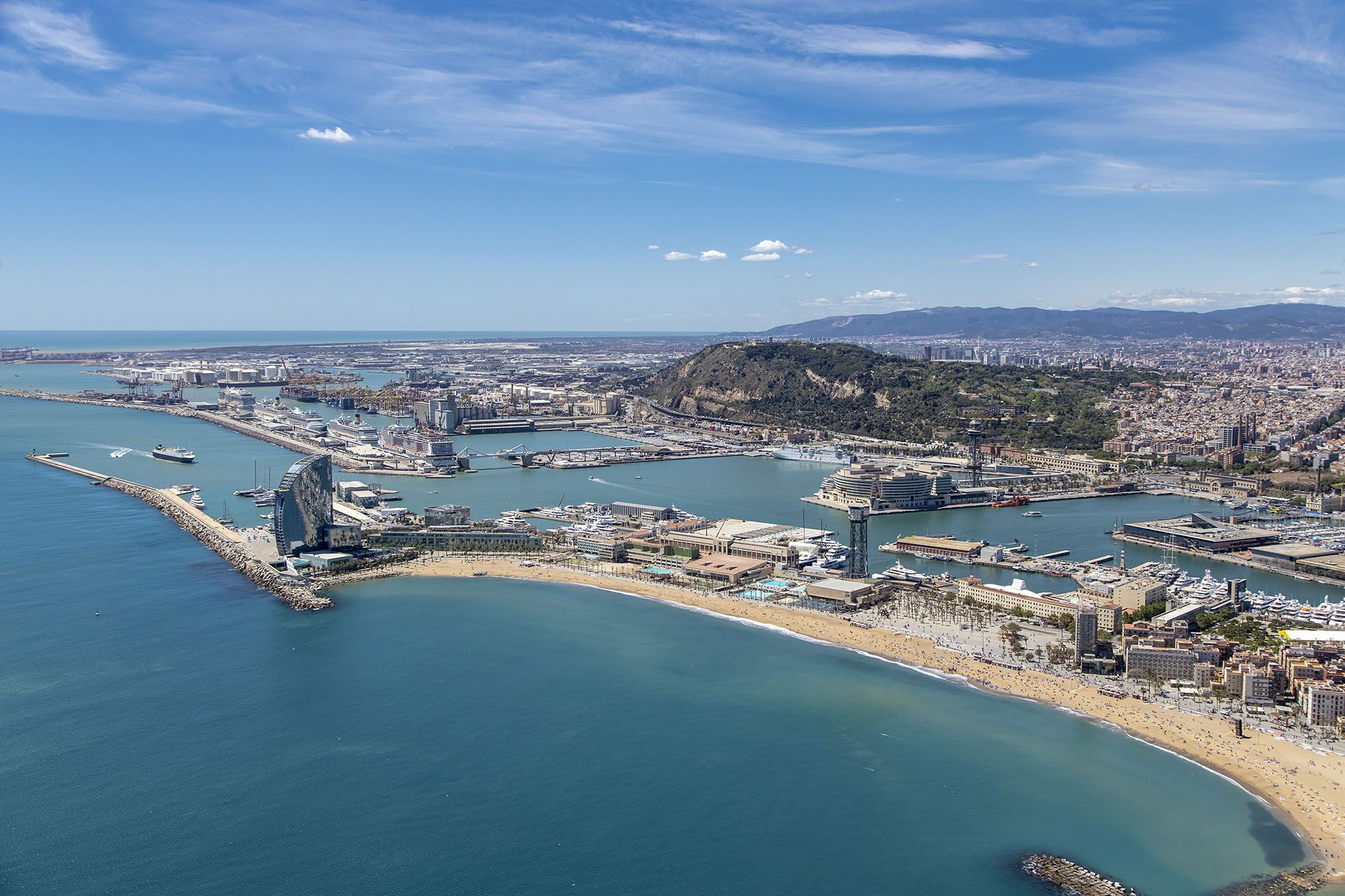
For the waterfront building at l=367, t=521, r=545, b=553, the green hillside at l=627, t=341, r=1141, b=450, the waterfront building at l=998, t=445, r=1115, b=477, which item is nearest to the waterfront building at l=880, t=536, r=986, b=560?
the waterfront building at l=367, t=521, r=545, b=553

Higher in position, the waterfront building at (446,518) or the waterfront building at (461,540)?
the waterfront building at (446,518)

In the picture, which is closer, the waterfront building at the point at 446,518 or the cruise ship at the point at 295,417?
the waterfront building at the point at 446,518

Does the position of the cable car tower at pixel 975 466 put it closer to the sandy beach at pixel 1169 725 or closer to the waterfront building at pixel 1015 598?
the waterfront building at pixel 1015 598

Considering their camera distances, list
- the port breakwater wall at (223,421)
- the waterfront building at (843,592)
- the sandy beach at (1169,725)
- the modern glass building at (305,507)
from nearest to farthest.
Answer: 1. the sandy beach at (1169,725)
2. the waterfront building at (843,592)
3. the modern glass building at (305,507)
4. the port breakwater wall at (223,421)

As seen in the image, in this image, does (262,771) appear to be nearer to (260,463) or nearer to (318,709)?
(318,709)

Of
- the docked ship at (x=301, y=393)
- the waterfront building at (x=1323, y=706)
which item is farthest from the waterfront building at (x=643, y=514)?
the docked ship at (x=301, y=393)

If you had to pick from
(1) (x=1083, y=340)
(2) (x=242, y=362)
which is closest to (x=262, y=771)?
(2) (x=242, y=362)

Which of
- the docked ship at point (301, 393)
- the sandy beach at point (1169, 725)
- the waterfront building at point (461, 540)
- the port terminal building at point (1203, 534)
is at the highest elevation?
the docked ship at point (301, 393)

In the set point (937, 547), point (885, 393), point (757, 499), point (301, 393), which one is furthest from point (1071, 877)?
point (301, 393)
